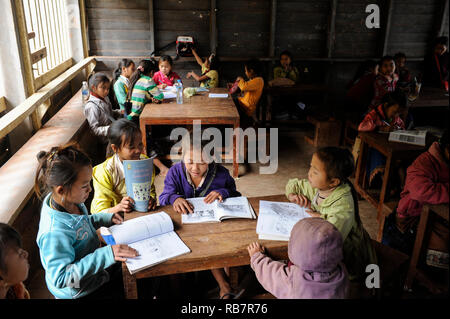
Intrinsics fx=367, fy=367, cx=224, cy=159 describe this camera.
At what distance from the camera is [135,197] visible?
182 cm

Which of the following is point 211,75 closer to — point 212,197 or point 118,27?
point 118,27

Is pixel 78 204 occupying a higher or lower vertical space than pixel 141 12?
lower

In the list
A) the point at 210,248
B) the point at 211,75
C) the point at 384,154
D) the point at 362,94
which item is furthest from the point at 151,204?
the point at 211,75

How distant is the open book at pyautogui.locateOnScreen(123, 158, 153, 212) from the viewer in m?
1.66

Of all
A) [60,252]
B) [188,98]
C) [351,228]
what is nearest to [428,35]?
[188,98]

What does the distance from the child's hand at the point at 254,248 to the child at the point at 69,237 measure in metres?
0.48

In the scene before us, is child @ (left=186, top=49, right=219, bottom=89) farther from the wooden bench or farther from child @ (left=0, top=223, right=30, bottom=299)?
child @ (left=0, top=223, right=30, bottom=299)

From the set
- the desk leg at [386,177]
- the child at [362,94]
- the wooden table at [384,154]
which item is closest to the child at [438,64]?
the child at [362,94]

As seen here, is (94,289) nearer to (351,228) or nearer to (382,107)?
(351,228)

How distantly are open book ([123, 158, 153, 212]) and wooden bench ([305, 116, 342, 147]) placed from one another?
3.76m

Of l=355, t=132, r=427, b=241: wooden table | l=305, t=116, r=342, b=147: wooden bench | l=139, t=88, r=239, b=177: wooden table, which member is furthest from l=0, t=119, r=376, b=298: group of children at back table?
l=305, t=116, r=342, b=147: wooden bench

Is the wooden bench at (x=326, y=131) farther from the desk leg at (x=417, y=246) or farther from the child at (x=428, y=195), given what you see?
the desk leg at (x=417, y=246)

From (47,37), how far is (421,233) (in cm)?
454

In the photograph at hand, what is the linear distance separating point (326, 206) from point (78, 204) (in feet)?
3.99
